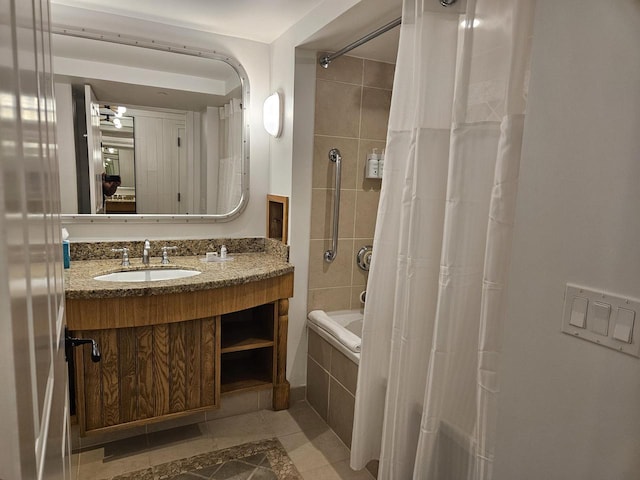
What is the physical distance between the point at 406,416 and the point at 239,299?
3.53 feet

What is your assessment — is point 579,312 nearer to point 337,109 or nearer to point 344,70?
point 337,109

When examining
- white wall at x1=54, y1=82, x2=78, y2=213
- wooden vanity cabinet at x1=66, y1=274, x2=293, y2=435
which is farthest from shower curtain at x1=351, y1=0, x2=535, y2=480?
white wall at x1=54, y1=82, x2=78, y2=213

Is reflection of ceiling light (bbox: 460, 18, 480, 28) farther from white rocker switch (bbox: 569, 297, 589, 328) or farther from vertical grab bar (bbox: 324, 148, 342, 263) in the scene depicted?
vertical grab bar (bbox: 324, 148, 342, 263)

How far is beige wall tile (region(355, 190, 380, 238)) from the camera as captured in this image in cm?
276

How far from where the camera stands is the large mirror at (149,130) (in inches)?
92.7

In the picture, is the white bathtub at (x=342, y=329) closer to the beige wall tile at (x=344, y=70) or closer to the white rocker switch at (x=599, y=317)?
the white rocker switch at (x=599, y=317)

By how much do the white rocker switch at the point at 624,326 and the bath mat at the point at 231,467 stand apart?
Answer: 164 cm

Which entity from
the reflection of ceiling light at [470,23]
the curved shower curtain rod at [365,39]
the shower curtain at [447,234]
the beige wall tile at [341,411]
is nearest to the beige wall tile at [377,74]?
the curved shower curtain rod at [365,39]

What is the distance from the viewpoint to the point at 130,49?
2438 mm

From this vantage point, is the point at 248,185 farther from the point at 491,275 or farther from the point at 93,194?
the point at 491,275

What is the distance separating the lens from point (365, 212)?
110 inches

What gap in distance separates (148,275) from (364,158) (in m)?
1.46

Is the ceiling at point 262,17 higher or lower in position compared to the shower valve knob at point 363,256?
higher

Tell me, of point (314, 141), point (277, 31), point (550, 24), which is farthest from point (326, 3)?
point (550, 24)
